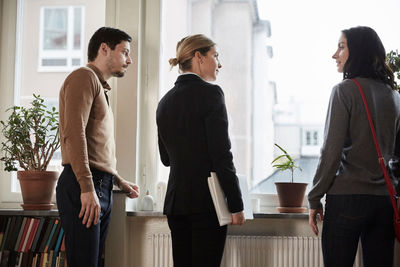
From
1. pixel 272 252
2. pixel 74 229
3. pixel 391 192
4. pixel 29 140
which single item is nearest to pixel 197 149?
pixel 74 229

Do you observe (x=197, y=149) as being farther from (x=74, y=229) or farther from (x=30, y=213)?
(x=30, y=213)

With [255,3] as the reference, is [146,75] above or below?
below

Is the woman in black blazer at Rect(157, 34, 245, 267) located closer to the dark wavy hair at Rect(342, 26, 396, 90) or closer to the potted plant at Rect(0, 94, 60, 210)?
the dark wavy hair at Rect(342, 26, 396, 90)

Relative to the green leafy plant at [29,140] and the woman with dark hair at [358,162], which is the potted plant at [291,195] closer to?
the woman with dark hair at [358,162]

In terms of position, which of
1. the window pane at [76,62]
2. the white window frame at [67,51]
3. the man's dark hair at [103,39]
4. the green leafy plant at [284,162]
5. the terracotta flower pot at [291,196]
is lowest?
the terracotta flower pot at [291,196]

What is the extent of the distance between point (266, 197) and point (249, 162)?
A: 9.6 inches

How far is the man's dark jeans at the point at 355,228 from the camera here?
1.85 m

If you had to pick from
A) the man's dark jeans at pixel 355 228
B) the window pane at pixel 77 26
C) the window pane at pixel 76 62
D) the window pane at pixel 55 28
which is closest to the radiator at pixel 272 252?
the man's dark jeans at pixel 355 228

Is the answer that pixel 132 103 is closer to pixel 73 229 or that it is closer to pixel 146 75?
pixel 146 75

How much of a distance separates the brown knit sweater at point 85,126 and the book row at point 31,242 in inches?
40.4

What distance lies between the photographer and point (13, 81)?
11.4 feet

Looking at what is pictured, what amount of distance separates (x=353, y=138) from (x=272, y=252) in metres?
1.26

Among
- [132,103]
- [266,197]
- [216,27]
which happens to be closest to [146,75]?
[132,103]

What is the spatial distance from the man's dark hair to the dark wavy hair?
3.40 feet
